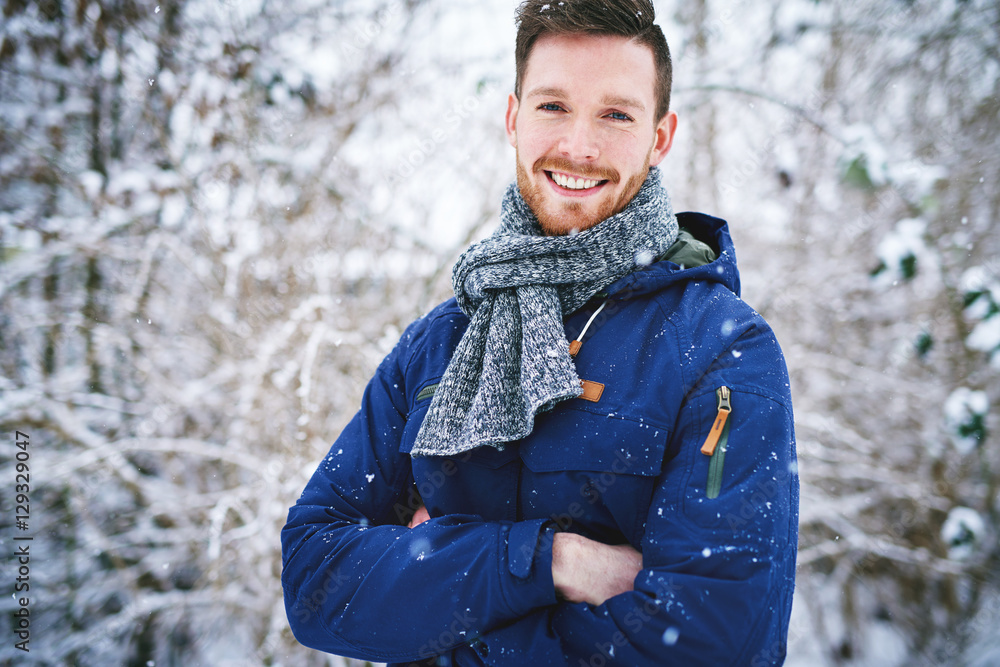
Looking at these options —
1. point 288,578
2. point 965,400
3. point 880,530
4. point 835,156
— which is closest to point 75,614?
point 288,578

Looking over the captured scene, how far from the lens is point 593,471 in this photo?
41.1 inches

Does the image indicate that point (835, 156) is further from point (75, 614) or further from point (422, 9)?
point (75, 614)

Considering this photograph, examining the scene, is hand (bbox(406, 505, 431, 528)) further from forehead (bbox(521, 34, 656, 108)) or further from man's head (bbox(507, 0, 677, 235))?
forehead (bbox(521, 34, 656, 108))

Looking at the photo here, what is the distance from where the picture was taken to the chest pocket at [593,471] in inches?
40.3

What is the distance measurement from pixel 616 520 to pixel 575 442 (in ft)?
0.60

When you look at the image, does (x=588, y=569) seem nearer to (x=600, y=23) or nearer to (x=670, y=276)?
(x=670, y=276)

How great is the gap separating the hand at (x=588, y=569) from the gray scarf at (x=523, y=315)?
0.25m

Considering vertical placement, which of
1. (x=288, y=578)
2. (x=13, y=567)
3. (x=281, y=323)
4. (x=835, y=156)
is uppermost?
(x=835, y=156)

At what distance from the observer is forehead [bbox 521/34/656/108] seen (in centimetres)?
123

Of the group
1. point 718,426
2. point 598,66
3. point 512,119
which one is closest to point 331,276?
point 512,119

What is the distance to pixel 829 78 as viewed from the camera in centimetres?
360

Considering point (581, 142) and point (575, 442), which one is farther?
point (581, 142)

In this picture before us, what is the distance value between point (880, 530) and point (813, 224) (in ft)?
7.20

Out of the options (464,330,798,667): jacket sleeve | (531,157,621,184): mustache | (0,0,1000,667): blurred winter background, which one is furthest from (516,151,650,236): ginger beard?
(0,0,1000,667): blurred winter background
